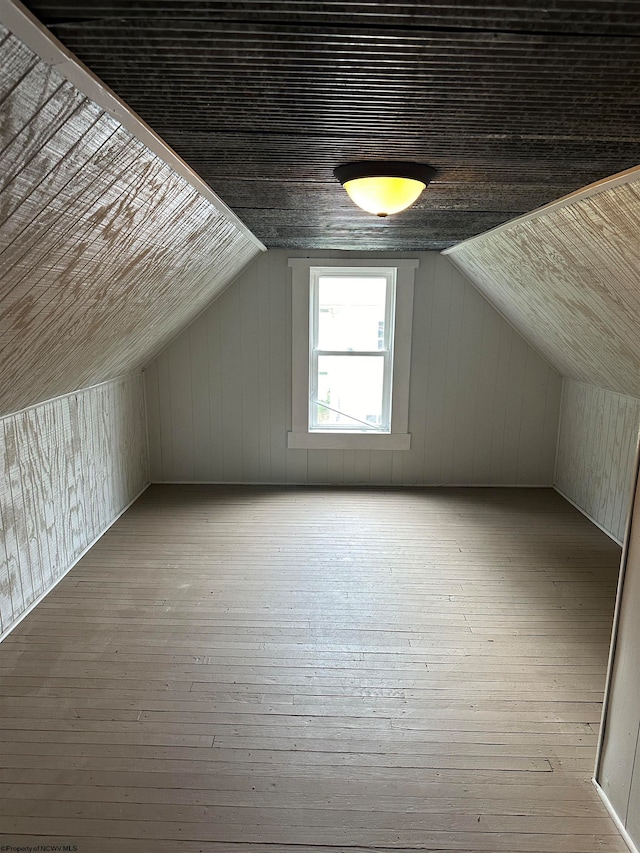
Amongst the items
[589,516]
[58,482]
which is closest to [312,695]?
Result: [58,482]

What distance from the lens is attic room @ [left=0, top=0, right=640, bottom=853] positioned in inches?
46.1

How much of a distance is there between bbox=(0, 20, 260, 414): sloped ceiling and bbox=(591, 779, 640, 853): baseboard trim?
253cm

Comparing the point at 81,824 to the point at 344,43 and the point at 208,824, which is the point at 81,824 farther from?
the point at 344,43

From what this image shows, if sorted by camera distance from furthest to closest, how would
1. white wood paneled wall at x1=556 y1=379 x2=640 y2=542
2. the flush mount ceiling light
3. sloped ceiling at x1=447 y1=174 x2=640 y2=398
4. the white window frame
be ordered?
the white window frame < white wood paneled wall at x1=556 y1=379 x2=640 y2=542 < sloped ceiling at x1=447 y1=174 x2=640 y2=398 < the flush mount ceiling light

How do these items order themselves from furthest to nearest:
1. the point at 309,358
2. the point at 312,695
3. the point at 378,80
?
the point at 309,358
the point at 312,695
the point at 378,80

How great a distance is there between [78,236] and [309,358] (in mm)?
3144

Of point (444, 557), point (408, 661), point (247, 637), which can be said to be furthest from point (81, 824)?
point (444, 557)

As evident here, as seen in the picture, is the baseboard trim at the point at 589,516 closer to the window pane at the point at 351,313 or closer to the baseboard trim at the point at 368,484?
the baseboard trim at the point at 368,484

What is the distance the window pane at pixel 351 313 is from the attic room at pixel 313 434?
0.17ft

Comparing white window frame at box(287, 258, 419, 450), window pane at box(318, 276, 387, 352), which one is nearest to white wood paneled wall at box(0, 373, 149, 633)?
white window frame at box(287, 258, 419, 450)

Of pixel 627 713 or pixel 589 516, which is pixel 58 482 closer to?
pixel 627 713

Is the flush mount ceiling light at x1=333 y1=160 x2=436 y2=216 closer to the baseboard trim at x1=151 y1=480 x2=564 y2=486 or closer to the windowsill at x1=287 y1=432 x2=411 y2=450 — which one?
the windowsill at x1=287 y1=432 x2=411 y2=450

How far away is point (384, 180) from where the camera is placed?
1.91 metres

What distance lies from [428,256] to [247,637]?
3406mm
